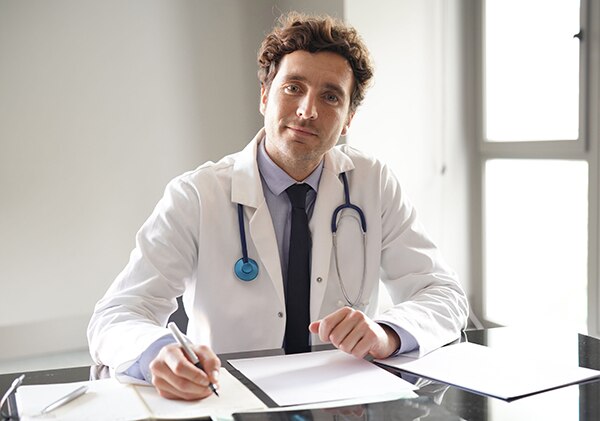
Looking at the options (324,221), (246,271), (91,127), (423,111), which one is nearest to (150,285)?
(246,271)

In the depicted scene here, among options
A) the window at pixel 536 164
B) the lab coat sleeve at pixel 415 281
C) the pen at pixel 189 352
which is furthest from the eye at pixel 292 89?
the window at pixel 536 164

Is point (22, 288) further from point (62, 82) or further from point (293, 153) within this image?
point (293, 153)

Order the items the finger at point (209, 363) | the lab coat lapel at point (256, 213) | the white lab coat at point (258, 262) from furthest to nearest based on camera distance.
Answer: the lab coat lapel at point (256, 213) < the white lab coat at point (258, 262) < the finger at point (209, 363)

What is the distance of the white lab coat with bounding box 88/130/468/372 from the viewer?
1.70m

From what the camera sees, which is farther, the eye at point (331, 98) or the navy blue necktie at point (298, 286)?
the eye at point (331, 98)

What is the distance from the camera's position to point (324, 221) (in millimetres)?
1912

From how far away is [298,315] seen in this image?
1.83 meters

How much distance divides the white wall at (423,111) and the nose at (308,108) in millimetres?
1287

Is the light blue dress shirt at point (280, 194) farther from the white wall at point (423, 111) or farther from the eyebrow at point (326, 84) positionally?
the white wall at point (423, 111)

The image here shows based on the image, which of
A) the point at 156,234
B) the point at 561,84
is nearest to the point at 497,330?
the point at 156,234

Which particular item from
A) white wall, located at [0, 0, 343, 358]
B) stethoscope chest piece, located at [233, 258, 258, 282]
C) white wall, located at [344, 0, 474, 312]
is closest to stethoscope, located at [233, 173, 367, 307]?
stethoscope chest piece, located at [233, 258, 258, 282]

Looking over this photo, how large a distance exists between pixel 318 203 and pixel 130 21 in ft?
5.42

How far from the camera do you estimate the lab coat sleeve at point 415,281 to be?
159 centimetres

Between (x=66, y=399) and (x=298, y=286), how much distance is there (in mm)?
752
